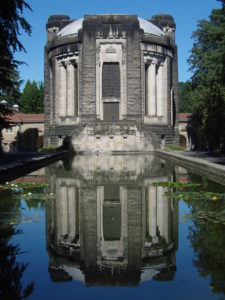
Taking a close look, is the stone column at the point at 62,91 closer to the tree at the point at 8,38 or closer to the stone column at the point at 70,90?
the stone column at the point at 70,90

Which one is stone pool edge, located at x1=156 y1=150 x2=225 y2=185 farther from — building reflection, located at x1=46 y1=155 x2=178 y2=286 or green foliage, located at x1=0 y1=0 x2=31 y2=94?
green foliage, located at x1=0 y1=0 x2=31 y2=94

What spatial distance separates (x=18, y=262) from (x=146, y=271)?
63.5 inches

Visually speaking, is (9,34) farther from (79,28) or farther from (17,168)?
(79,28)

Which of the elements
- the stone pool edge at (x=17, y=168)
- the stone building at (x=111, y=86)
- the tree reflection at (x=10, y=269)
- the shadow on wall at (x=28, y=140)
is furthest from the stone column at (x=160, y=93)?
the tree reflection at (x=10, y=269)

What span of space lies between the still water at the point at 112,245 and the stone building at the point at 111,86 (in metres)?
28.6

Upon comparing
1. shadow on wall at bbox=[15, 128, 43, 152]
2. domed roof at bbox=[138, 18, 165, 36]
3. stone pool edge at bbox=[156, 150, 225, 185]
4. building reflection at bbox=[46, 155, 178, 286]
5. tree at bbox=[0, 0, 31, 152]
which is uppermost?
domed roof at bbox=[138, 18, 165, 36]

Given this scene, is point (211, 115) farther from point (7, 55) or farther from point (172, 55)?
point (172, 55)

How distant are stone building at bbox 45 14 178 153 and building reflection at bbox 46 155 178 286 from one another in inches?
1093

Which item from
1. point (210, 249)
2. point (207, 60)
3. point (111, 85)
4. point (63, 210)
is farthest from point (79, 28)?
point (210, 249)

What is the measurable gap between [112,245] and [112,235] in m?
0.65

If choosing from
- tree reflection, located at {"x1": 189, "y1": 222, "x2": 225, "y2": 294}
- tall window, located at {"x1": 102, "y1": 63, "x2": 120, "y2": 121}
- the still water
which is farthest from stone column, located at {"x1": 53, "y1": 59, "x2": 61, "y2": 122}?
tree reflection, located at {"x1": 189, "y1": 222, "x2": 225, "y2": 294}

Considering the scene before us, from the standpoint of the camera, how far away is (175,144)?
4897cm

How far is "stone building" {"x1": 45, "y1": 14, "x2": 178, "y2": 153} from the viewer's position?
1570 inches

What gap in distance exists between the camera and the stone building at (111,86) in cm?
3988
